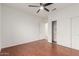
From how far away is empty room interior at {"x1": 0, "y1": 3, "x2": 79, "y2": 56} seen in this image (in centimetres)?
393

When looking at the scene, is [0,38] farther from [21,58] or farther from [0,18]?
[21,58]

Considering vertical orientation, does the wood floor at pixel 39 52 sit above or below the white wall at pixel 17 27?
below

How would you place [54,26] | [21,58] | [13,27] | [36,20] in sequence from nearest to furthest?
1. [21,58]
2. [13,27]
3. [54,26]
4. [36,20]

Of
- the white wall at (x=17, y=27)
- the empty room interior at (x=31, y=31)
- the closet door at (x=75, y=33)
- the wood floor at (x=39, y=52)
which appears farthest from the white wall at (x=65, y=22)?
the white wall at (x=17, y=27)

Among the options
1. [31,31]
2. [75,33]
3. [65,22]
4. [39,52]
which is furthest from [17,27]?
[75,33]

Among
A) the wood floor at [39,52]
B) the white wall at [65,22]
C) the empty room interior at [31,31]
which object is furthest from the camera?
the white wall at [65,22]

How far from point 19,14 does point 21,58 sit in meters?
4.54

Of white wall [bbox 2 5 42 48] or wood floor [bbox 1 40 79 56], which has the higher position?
white wall [bbox 2 5 42 48]

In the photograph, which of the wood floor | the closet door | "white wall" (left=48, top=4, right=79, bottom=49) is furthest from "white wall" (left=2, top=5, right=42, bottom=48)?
the closet door

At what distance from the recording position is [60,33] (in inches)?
211

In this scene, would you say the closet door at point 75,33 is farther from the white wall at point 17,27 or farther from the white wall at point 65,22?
the white wall at point 17,27

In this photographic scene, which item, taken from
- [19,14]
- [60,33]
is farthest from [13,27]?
[60,33]

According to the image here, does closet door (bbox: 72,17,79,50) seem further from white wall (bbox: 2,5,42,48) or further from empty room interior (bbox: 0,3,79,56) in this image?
white wall (bbox: 2,5,42,48)

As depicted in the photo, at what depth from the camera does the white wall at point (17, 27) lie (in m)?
4.49
